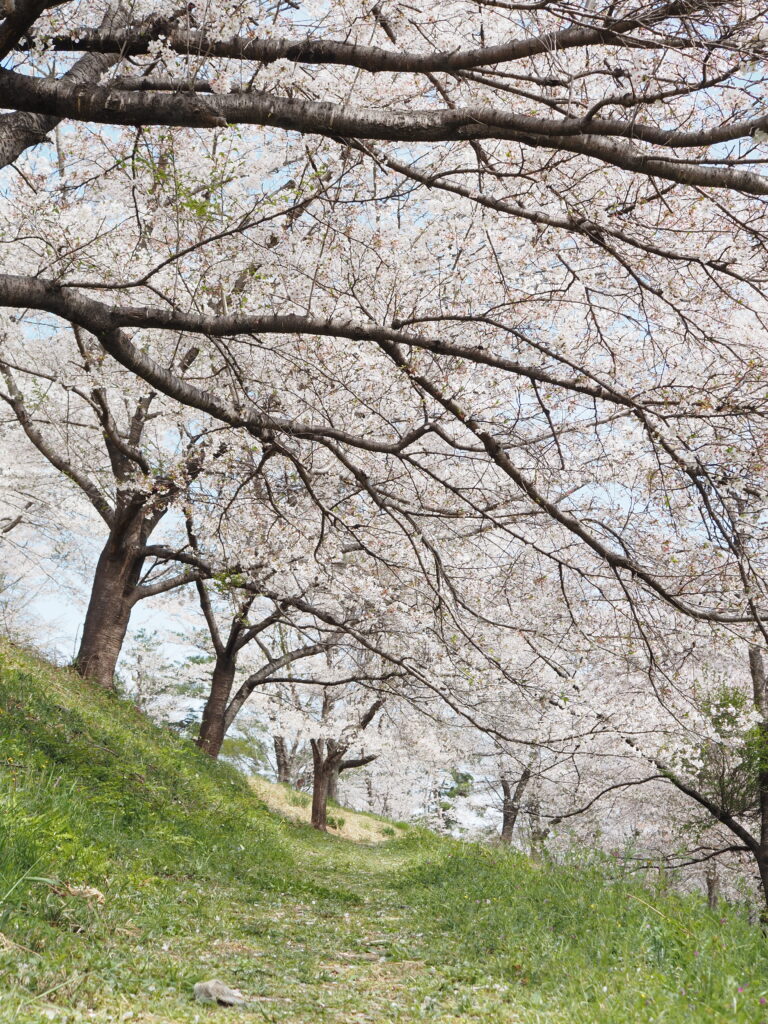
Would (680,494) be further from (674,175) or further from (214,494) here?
(214,494)

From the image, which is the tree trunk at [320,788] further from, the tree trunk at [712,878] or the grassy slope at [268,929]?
the grassy slope at [268,929]

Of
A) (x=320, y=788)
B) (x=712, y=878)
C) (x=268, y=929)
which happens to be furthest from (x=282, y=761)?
(x=268, y=929)

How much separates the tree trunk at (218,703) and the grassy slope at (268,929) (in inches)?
274

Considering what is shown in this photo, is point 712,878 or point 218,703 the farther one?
point 712,878

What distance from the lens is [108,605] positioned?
1262cm

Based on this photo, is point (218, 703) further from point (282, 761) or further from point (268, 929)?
point (282, 761)

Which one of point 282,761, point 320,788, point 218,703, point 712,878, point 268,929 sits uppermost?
point 282,761

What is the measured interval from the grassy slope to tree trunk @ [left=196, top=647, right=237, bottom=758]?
6.95m

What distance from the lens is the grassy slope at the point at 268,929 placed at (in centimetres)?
310

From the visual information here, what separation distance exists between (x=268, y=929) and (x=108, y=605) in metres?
8.41

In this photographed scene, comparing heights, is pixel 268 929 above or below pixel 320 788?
below

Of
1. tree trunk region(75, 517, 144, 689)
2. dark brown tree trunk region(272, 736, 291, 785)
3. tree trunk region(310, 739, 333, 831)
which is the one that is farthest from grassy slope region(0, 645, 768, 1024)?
dark brown tree trunk region(272, 736, 291, 785)

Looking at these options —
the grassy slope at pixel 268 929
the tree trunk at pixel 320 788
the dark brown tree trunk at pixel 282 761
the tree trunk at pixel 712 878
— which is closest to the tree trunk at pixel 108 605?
the grassy slope at pixel 268 929

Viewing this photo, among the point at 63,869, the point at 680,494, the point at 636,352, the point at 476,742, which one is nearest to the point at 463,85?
the point at 636,352
